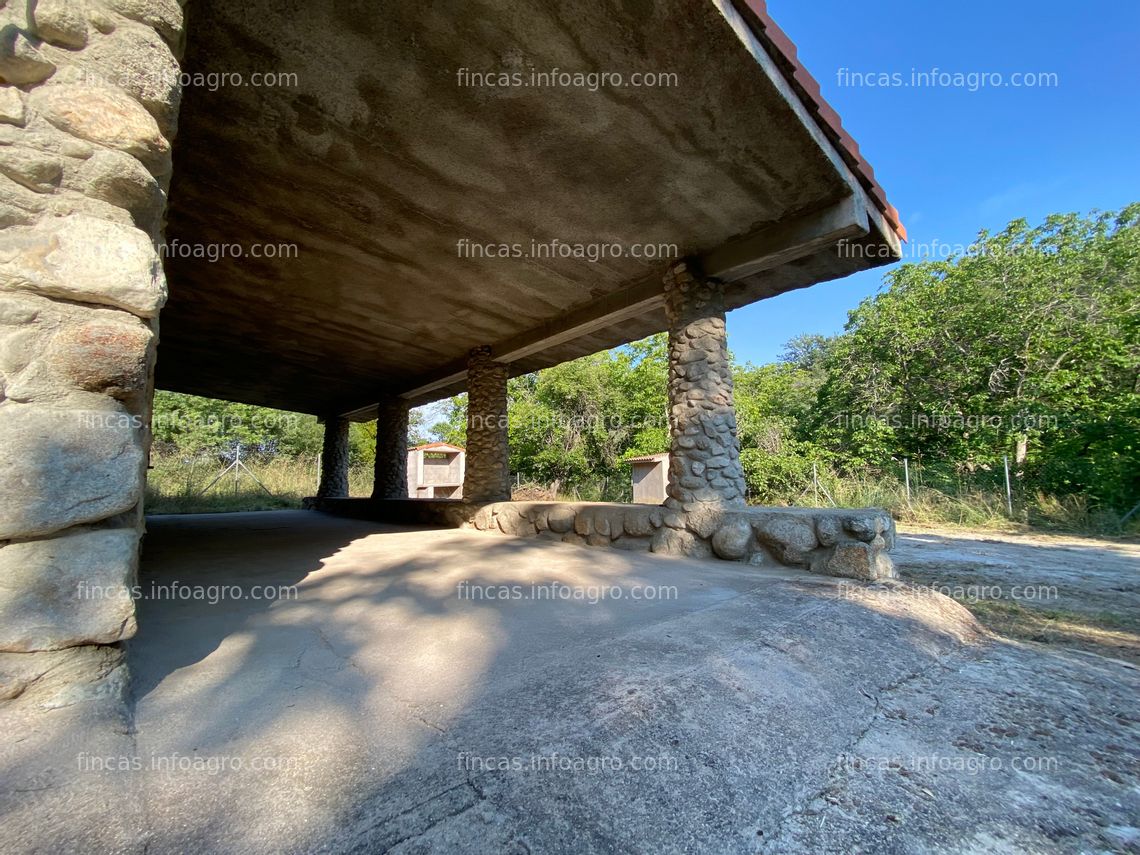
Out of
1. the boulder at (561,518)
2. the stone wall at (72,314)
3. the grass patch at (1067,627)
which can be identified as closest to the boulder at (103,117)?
the stone wall at (72,314)

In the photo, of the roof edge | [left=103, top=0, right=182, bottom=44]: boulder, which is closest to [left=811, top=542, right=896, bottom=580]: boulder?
the roof edge

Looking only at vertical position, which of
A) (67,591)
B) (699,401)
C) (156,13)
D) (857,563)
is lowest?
(857,563)

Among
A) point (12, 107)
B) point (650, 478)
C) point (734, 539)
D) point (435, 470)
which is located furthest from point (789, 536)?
point (435, 470)

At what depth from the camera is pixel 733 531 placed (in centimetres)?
372

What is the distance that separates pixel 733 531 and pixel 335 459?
10484mm

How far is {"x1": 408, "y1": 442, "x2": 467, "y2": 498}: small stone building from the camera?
57.2 ft

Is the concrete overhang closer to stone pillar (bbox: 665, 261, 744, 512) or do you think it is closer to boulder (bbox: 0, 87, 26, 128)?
stone pillar (bbox: 665, 261, 744, 512)

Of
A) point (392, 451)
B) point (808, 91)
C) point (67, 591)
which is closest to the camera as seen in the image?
point (67, 591)

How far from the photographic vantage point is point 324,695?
1426 mm

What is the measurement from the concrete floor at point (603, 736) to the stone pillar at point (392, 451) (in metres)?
6.97

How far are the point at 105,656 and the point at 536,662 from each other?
3.91ft

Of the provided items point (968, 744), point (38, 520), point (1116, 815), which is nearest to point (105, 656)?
point (38, 520)

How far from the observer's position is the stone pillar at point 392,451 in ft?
30.3

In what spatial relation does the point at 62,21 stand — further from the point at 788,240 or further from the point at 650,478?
the point at 650,478
